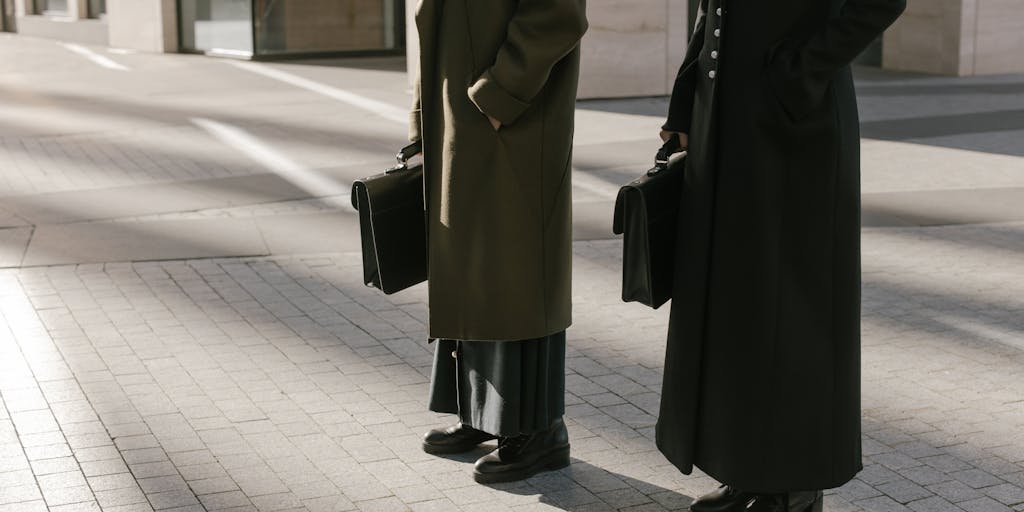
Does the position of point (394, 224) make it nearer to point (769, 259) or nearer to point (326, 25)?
point (769, 259)

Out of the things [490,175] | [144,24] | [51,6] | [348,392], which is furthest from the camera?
[51,6]

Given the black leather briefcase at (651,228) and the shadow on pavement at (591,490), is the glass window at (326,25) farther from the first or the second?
the black leather briefcase at (651,228)

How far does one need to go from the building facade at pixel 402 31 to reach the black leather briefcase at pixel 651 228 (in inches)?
428

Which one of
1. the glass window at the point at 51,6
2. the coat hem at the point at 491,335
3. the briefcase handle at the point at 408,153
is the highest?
the briefcase handle at the point at 408,153

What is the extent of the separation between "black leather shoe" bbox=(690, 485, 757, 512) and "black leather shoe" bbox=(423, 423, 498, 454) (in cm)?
89

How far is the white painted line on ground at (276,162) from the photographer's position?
9.64 meters

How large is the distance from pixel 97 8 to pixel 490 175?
22.8 meters

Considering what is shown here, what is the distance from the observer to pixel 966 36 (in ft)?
55.2

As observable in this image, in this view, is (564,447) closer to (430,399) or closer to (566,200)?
(430,399)

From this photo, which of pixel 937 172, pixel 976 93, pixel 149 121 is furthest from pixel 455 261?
pixel 976 93

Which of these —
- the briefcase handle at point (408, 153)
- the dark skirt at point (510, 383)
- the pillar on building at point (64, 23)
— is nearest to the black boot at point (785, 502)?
the dark skirt at point (510, 383)

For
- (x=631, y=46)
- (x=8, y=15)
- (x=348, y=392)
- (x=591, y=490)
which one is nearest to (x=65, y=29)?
(x=8, y=15)

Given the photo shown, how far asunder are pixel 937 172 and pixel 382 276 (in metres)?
6.66

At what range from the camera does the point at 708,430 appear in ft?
12.7
